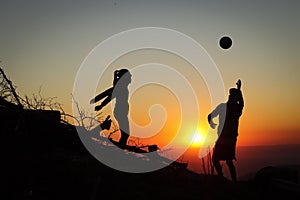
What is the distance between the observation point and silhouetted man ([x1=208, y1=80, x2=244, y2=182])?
37.4 ft

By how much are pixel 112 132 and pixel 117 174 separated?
1.74 metres

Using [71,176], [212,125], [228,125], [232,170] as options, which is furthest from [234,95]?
[71,176]

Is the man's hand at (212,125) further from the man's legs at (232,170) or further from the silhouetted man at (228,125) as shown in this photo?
the man's legs at (232,170)

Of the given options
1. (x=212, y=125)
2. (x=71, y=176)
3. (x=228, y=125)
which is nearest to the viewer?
(x=71, y=176)

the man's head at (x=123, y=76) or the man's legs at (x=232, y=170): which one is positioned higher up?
the man's head at (x=123, y=76)

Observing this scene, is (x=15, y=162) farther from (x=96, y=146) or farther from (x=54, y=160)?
(x=96, y=146)

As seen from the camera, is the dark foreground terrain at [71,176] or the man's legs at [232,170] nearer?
the dark foreground terrain at [71,176]

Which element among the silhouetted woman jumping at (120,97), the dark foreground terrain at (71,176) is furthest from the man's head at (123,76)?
the dark foreground terrain at (71,176)

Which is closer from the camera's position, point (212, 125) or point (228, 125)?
point (212, 125)

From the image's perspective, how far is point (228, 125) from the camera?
37.6 ft

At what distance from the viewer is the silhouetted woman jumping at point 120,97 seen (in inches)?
447

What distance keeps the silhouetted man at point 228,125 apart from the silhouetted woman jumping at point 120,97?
2400 mm

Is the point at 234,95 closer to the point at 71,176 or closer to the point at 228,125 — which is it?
the point at 228,125

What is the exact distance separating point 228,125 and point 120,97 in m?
3.18
